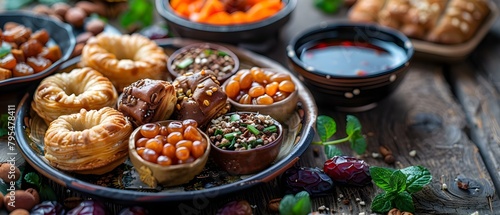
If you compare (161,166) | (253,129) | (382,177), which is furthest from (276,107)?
(161,166)

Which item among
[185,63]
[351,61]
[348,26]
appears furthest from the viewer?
[348,26]

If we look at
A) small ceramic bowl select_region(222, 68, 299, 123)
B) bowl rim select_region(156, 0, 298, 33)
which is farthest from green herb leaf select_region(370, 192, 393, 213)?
bowl rim select_region(156, 0, 298, 33)

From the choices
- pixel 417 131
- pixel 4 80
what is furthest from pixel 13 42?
pixel 417 131

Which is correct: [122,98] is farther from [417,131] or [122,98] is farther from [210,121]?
[417,131]

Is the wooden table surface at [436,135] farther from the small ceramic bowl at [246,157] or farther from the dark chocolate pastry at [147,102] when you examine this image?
the dark chocolate pastry at [147,102]

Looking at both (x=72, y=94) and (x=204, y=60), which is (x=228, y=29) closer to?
(x=204, y=60)

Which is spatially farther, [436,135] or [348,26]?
[348,26]

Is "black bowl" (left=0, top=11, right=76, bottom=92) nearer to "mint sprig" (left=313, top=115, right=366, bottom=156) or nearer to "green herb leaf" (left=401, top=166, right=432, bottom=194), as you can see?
"mint sprig" (left=313, top=115, right=366, bottom=156)
